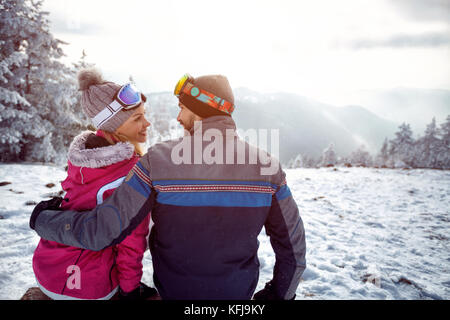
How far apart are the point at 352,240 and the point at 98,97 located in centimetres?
601

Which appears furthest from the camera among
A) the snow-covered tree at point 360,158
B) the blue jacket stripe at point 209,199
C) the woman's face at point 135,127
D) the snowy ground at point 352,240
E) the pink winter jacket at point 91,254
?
the snow-covered tree at point 360,158

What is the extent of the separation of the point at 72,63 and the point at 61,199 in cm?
1797

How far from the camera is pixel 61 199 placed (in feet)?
7.17

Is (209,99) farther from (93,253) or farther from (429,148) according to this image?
(429,148)

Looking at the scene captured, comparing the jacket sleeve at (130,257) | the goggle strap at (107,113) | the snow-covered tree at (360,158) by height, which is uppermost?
the goggle strap at (107,113)

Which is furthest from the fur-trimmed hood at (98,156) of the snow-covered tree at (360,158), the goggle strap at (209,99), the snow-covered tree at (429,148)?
the snow-covered tree at (360,158)

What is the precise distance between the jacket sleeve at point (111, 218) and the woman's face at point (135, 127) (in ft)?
3.04

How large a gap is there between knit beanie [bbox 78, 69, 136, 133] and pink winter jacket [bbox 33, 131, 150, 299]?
454mm

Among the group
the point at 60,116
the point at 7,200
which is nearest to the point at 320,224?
the point at 7,200

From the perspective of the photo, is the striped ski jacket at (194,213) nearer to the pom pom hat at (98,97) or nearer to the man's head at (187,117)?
the man's head at (187,117)

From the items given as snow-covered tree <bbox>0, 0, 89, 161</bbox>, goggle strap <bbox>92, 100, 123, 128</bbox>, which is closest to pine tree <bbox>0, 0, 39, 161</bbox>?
snow-covered tree <bbox>0, 0, 89, 161</bbox>

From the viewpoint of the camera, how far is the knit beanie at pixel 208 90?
6.92 ft

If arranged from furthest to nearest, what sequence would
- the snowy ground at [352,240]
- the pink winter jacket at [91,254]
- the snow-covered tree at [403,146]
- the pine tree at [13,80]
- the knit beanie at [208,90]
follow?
the snow-covered tree at [403,146] → the pine tree at [13,80] → the snowy ground at [352,240] → the knit beanie at [208,90] → the pink winter jacket at [91,254]
